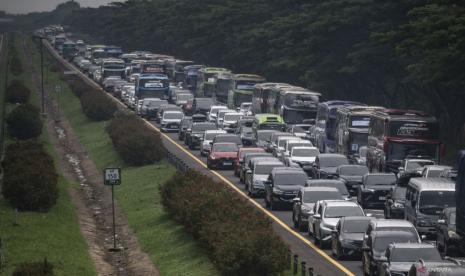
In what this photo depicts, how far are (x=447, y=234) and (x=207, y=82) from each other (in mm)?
78665

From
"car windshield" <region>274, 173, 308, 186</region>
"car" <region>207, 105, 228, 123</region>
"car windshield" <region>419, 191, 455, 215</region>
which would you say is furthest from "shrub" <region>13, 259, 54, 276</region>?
"car" <region>207, 105, 228, 123</region>

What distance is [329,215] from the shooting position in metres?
40.7

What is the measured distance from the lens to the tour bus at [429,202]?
1607 inches

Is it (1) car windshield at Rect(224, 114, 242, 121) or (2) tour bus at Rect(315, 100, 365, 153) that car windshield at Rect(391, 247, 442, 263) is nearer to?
(2) tour bus at Rect(315, 100, 365, 153)

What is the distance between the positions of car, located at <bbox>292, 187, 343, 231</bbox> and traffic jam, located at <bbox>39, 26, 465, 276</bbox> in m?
0.03

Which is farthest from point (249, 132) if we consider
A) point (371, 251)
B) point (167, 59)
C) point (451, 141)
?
point (167, 59)

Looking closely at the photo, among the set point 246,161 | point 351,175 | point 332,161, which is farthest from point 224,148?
point 351,175

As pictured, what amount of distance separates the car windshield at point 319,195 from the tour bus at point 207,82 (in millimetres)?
66431

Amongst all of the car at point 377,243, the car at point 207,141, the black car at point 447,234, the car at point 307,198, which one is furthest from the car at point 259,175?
the car at point 377,243

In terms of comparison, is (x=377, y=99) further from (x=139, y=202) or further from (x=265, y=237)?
(x=265, y=237)

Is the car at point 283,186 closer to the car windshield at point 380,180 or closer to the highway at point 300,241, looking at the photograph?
the highway at point 300,241

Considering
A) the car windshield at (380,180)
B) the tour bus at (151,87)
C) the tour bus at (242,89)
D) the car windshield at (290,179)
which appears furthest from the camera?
the tour bus at (151,87)

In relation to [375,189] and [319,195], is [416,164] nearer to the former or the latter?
[375,189]

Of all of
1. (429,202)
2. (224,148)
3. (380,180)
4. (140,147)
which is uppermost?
(429,202)
